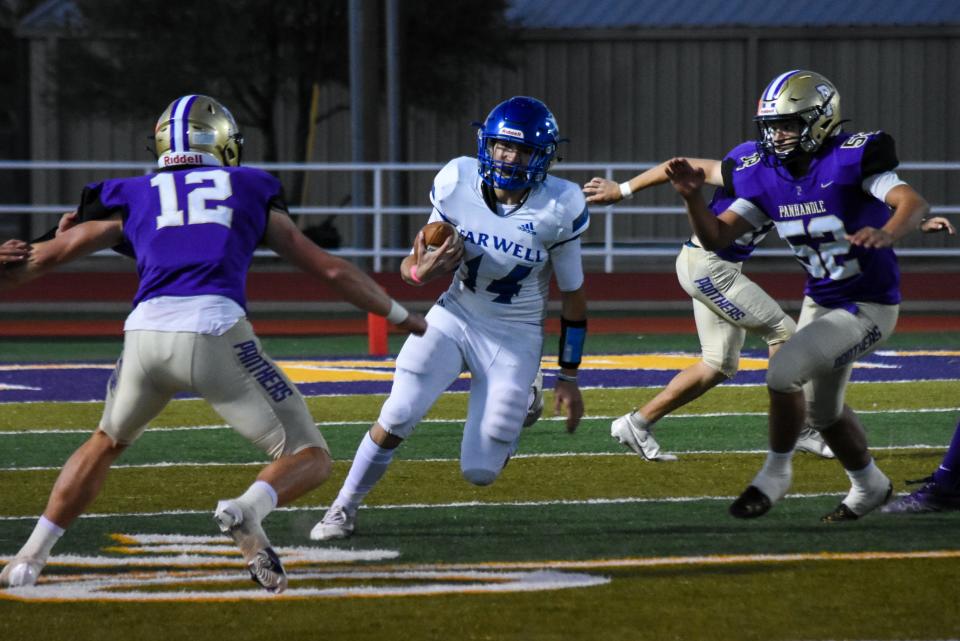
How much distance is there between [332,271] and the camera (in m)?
5.43

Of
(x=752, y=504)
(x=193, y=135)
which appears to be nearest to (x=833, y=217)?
(x=752, y=504)

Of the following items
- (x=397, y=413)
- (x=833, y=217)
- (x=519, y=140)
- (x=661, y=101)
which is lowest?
(x=397, y=413)

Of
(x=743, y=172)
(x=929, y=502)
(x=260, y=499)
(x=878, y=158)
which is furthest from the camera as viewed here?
(x=929, y=502)

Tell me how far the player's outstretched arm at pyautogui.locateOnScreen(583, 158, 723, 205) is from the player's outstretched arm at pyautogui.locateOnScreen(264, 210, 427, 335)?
1844 millimetres

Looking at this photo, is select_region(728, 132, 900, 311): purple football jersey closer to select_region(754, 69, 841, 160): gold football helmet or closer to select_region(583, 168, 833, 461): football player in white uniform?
select_region(754, 69, 841, 160): gold football helmet

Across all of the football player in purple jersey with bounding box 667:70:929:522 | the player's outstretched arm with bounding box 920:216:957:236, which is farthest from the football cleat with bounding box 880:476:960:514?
the player's outstretched arm with bounding box 920:216:957:236

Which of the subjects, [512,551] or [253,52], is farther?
[253,52]

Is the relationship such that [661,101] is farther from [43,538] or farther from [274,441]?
[43,538]

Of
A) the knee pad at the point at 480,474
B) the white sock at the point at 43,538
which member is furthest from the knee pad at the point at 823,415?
the white sock at the point at 43,538

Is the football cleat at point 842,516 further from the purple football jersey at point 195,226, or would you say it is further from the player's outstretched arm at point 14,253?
the player's outstretched arm at point 14,253

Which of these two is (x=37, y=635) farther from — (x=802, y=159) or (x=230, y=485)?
(x=802, y=159)

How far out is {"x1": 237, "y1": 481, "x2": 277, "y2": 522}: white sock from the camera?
523cm

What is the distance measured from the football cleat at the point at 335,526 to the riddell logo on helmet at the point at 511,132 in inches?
57.9

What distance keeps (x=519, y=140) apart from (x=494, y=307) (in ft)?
2.07
